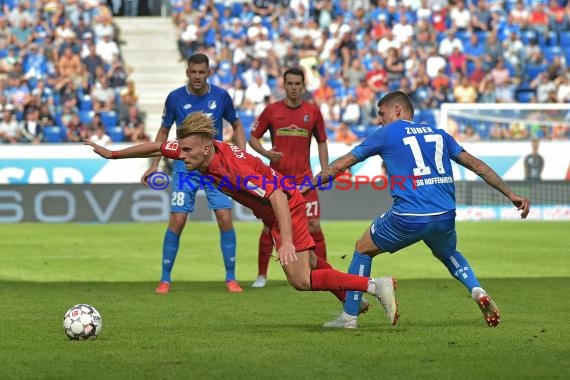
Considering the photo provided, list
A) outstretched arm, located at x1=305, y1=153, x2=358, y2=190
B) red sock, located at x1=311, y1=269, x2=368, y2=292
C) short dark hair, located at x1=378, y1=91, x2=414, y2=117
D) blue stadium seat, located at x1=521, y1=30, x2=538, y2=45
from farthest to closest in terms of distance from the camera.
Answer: blue stadium seat, located at x1=521, y1=30, x2=538, y2=45 < short dark hair, located at x1=378, y1=91, x2=414, y2=117 < outstretched arm, located at x1=305, y1=153, x2=358, y2=190 < red sock, located at x1=311, y1=269, x2=368, y2=292

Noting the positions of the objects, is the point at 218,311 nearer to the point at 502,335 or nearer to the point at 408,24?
the point at 502,335

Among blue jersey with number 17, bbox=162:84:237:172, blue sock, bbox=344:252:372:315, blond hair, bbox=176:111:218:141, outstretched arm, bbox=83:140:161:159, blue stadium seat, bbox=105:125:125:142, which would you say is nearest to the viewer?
blond hair, bbox=176:111:218:141

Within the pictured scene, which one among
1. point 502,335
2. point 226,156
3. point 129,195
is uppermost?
point 226,156

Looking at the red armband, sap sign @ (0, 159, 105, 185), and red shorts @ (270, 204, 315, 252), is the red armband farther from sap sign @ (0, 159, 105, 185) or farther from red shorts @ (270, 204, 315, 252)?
sap sign @ (0, 159, 105, 185)

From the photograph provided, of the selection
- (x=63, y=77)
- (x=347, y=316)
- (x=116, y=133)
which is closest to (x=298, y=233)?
(x=347, y=316)

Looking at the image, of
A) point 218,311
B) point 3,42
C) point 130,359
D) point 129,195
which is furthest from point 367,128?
point 130,359

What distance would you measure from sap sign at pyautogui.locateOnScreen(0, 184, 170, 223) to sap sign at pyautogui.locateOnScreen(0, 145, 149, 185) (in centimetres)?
59

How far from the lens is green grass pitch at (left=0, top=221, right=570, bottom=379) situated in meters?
7.29

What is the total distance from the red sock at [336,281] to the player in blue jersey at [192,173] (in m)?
3.79

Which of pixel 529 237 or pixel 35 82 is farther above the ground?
pixel 35 82

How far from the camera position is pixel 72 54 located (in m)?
28.9

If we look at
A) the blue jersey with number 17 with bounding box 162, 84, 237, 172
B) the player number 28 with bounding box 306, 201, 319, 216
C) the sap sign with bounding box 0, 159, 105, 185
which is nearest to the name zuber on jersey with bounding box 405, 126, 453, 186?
the blue jersey with number 17 with bounding box 162, 84, 237, 172

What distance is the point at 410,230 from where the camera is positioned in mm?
9195

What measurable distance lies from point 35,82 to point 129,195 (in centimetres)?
569
